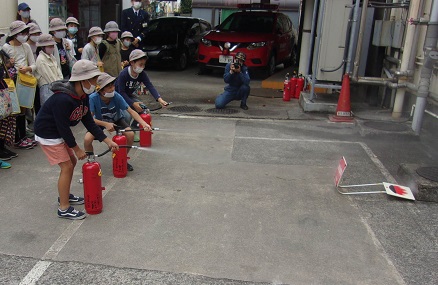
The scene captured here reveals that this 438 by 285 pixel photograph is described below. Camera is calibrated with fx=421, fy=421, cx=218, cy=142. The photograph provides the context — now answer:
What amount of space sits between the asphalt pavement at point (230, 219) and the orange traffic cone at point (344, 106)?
1.04m

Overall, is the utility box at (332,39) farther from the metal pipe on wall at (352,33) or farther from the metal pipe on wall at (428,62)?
the metal pipe on wall at (428,62)

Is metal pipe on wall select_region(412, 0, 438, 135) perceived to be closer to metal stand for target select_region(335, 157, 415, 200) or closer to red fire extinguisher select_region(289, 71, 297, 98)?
metal stand for target select_region(335, 157, 415, 200)

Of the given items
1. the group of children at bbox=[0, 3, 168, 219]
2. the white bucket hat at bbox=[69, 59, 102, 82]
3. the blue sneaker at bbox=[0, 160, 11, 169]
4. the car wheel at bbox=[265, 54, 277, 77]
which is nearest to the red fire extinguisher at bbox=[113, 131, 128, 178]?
the group of children at bbox=[0, 3, 168, 219]

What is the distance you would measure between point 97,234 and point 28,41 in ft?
12.8

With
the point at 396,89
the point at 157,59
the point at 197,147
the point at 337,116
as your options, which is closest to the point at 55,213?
the point at 197,147

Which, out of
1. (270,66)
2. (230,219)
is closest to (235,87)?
(270,66)

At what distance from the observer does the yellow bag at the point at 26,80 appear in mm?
5922

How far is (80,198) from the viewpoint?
14.3ft

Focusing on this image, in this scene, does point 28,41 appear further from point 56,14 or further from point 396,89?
point 396,89

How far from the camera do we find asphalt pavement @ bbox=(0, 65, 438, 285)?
3.28 m

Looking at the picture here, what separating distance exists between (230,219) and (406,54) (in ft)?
16.4

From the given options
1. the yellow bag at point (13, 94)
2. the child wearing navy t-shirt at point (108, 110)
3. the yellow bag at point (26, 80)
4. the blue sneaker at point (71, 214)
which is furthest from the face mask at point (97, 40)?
the blue sneaker at point (71, 214)

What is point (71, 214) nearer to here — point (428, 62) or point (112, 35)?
point (112, 35)

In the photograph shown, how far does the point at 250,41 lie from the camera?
38.3ft
